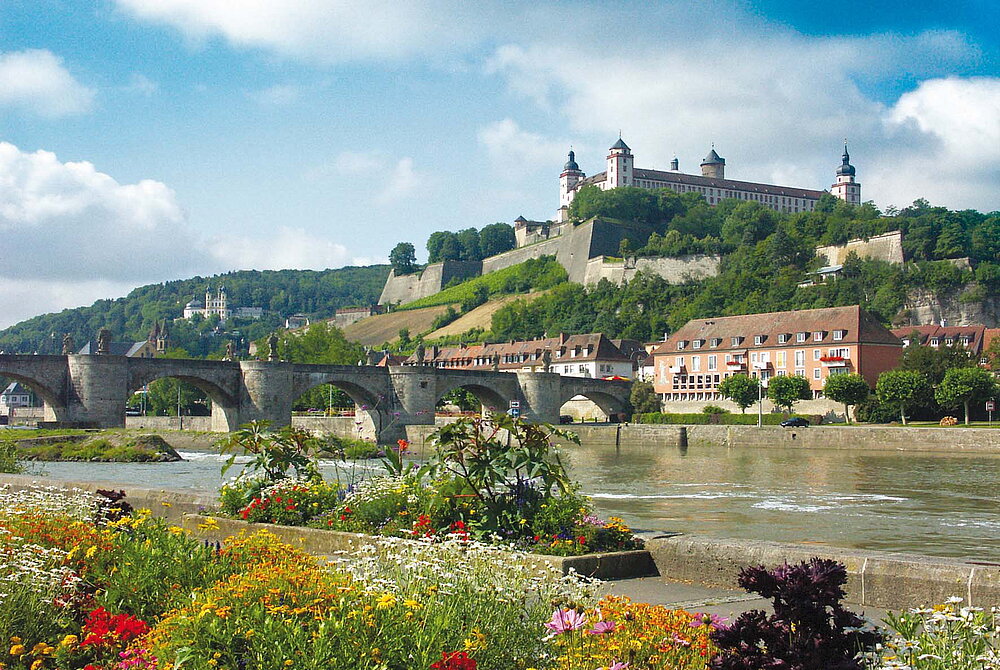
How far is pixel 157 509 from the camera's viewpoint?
36.2 ft

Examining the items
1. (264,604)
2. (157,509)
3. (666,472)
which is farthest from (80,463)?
(264,604)

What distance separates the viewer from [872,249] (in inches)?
3893

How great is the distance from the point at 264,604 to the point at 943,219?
345 ft

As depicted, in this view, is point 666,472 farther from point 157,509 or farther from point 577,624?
point 577,624

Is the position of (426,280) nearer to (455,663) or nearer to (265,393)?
(265,393)

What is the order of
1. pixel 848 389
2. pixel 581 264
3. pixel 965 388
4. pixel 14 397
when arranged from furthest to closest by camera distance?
pixel 14 397 < pixel 581 264 < pixel 848 389 < pixel 965 388

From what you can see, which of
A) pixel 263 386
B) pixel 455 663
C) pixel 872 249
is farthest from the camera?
pixel 872 249

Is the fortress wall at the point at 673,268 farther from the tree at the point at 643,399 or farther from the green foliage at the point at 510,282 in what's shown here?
the tree at the point at 643,399

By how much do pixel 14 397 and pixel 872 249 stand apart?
97.8 metres

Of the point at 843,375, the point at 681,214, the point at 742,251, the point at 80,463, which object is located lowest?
the point at 80,463

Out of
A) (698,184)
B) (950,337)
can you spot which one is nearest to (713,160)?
(698,184)

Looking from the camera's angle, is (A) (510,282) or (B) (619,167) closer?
(A) (510,282)

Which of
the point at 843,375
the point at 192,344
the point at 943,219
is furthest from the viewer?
the point at 192,344

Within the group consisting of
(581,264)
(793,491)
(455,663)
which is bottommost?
(793,491)
